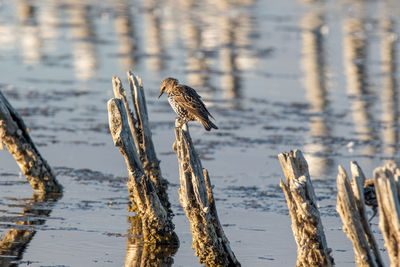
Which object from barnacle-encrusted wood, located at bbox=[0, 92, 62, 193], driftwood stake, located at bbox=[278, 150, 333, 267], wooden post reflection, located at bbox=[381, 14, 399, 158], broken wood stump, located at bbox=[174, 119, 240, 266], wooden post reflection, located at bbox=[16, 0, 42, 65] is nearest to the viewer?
driftwood stake, located at bbox=[278, 150, 333, 267]

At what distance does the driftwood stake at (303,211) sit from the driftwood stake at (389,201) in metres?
1.07

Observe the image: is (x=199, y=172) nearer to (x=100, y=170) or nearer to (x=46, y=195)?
(x=46, y=195)

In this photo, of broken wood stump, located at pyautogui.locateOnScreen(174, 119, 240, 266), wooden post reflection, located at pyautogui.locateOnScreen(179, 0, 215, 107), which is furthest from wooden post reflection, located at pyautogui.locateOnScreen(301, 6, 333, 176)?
broken wood stump, located at pyautogui.locateOnScreen(174, 119, 240, 266)

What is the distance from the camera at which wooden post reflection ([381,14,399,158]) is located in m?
16.3

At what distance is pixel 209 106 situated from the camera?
61.5ft

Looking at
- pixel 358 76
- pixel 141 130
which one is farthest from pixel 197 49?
pixel 141 130

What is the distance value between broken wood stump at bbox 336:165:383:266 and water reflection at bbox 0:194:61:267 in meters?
3.75

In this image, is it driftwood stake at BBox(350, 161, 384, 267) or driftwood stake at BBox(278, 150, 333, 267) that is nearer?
driftwood stake at BBox(350, 161, 384, 267)

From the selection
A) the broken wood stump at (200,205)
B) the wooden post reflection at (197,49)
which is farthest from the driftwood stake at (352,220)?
the wooden post reflection at (197,49)

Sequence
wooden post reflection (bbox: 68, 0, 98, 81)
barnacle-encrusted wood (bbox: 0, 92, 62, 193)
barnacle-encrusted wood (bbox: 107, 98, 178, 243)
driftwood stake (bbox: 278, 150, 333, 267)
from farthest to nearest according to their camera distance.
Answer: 1. wooden post reflection (bbox: 68, 0, 98, 81)
2. barnacle-encrusted wood (bbox: 0, 92, 62, 193)
3. barnacle-encrusted wood (bbox: 107, 98, 178, 243)
4. driftwood stake (bbox: 278, 150, 333, 267)

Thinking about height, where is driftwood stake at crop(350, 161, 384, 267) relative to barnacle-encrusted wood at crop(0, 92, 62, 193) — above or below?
below

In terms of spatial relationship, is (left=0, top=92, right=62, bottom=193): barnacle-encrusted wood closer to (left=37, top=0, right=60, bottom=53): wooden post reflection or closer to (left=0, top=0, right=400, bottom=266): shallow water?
(left=0, top=0, right=400, bottom=266): shallow water

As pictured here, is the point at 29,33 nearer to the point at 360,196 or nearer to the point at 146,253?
the point at 146,253

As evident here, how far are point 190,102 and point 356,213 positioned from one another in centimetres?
298
